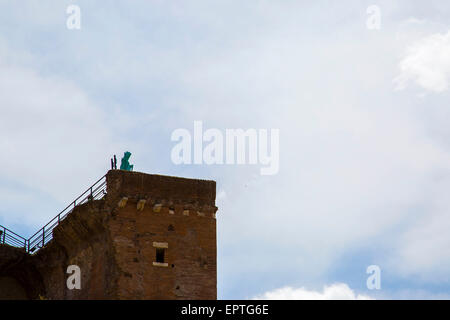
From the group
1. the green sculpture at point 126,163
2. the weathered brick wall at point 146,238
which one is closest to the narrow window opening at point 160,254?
the weathered brick wall at point 146,238

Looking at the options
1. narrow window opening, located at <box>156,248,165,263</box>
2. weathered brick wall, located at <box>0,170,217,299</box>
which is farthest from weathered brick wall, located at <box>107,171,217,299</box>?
narrow window opening, located at <box>156,248,165,263</box>

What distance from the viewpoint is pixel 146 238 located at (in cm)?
4572

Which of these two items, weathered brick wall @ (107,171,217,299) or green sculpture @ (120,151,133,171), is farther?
green sculpture @ (120,151,133,171)

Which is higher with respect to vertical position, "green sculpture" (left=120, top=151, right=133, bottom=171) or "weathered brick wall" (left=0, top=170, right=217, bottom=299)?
"green sculpture" (left=120, top=151, right=133, bottom=171)

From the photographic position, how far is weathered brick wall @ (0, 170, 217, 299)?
44781mm

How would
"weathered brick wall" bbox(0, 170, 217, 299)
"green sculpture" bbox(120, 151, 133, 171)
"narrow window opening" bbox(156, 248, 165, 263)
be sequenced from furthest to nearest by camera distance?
1. "green sculpture" bbox(120, 151, 133, 171)
2. "narrow window opening" bbox(156, 248, 165, 263)
3. "weathered brick wall" bbox(0, 170, 217, 299)

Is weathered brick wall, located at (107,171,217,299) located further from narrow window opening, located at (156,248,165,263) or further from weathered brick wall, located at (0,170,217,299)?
narrow window opening, located at (156,248,165,263)

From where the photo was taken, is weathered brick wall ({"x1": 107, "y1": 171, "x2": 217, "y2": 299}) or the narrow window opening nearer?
weathered brick wall ({"x1": 107, "y1": 171, "x2": 217, "y2": 299})

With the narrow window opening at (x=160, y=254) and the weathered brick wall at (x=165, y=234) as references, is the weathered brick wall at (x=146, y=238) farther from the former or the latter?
the narrow window opening at (x=160, y=254)

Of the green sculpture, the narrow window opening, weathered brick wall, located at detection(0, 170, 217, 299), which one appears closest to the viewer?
weathered brick wall, located at detection(0, 170, 217, 299)

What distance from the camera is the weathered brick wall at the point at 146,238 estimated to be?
44.8m

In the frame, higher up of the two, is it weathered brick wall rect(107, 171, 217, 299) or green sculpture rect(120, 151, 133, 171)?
green sculpture rect(120, 151, 133, 171)

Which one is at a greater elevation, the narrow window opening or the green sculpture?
the green sculpture

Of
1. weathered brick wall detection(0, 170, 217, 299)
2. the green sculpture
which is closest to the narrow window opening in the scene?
weathered brick wall detection(0, 170, 217, 299)
